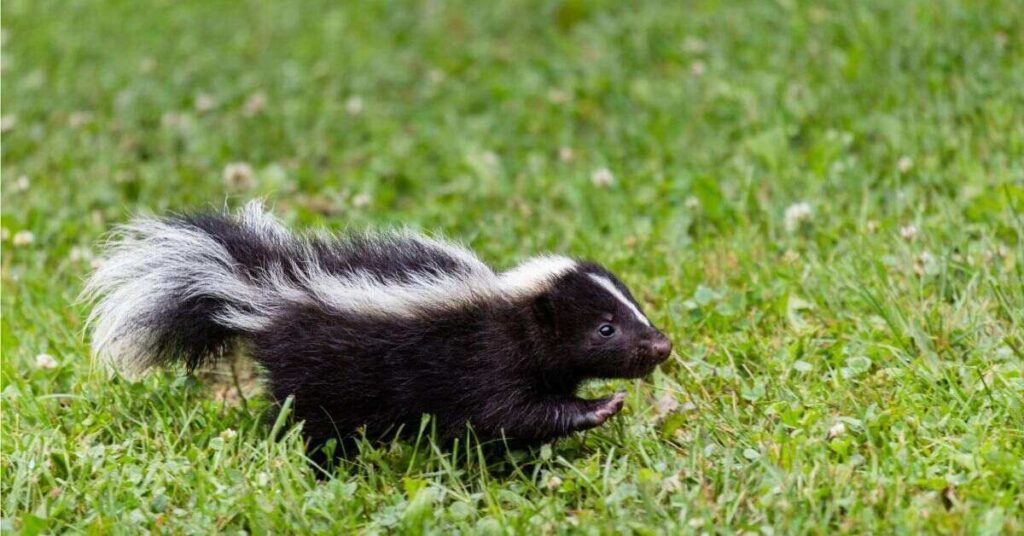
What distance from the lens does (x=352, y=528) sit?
4.34 meters

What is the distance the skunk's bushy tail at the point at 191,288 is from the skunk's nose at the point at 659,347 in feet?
4.77

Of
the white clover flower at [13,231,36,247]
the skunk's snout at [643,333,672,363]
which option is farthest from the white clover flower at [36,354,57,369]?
the skunk's snout at [643,333,672,363]

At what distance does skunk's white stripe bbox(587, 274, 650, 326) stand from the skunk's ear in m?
0.21

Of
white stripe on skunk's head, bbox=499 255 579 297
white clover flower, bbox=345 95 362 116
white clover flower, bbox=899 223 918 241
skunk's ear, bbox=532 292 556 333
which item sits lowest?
white clover flower, bbox=899 223 918 241

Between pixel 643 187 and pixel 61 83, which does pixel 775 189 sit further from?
pixel 61 83

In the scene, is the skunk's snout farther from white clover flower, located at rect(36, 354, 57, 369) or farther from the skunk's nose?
white clover flower, located at rect(36, 354, 57, 369)

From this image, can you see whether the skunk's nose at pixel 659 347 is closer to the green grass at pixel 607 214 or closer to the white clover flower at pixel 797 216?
the green grass at pixel 607 214

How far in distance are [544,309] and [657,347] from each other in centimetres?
48

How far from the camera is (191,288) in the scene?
5.06 meters

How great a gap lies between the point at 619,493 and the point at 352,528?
0.94 m

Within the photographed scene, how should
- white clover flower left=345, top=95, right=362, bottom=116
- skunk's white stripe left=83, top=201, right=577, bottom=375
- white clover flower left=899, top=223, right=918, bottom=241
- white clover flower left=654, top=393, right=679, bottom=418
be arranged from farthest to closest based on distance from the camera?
white clover flower left=345, top=95, right=362, bottom=116, white clover flower left=899, top=223, right=918, bottom=241, white clover flower left=654, top=393, right=679, bottom=418, skunk's white stripe left=83, top=201, right=577, bottom=375

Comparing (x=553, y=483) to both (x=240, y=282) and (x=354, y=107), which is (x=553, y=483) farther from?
(x=354, y=107)

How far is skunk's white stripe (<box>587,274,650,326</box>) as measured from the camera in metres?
5.07

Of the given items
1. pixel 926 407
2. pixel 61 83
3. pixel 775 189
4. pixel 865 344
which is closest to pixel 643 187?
pixel 775 189
